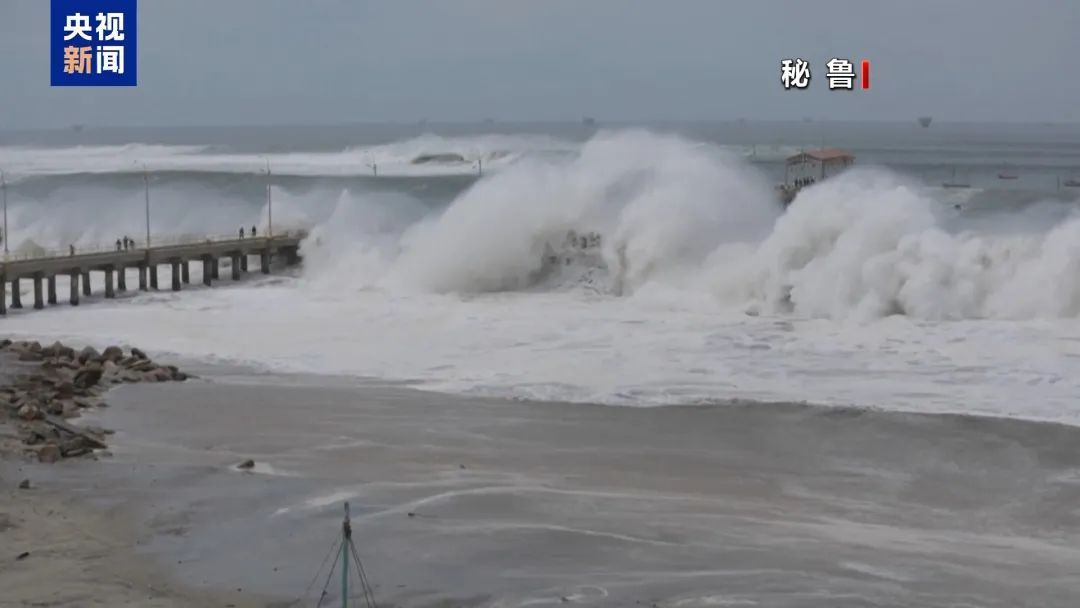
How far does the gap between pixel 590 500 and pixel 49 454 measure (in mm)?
6212

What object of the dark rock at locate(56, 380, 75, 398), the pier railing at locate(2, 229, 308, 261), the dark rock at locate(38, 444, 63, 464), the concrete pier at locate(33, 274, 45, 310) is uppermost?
the pier railing at locate(2, 229, 308, 261)

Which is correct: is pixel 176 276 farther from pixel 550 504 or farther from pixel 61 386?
pixel 550 504

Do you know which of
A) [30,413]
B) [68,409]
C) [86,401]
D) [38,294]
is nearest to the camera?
[30,413]

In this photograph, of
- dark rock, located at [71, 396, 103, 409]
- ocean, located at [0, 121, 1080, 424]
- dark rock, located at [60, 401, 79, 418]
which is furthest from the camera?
ocean, located at [0, 121, 1080, 424]

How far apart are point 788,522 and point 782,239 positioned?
63.7 ft

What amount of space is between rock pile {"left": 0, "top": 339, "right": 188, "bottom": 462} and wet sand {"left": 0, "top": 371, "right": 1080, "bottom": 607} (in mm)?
503

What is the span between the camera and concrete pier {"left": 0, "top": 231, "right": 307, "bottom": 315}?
113 feet

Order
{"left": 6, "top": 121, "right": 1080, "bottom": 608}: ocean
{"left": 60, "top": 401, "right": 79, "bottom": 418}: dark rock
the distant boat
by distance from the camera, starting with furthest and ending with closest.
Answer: the distant boat → {"left": 60, "top": 401, "right": 79, "bottom": 418}: dark rock → {"left": 6, "top": 121, "right": 1080, "bottom": 608}: ocean

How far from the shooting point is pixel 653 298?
108 ft

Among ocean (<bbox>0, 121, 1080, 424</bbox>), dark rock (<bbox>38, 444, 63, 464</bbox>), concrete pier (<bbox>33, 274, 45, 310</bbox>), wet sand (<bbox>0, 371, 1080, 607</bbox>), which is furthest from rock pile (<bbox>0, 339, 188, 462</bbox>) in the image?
concrete pier (<bbox>33, 274, 45, 310</bbox>)

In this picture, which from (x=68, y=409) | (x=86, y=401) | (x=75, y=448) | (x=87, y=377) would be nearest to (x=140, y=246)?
(x=87, y=377)

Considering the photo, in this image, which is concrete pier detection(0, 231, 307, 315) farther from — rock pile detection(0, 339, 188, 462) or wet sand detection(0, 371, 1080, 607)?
wet sand detection(0, 371, 1080, 607)

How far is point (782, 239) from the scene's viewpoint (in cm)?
3269

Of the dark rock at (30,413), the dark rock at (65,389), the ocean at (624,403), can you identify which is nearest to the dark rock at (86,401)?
the dark rock at (65,389)
